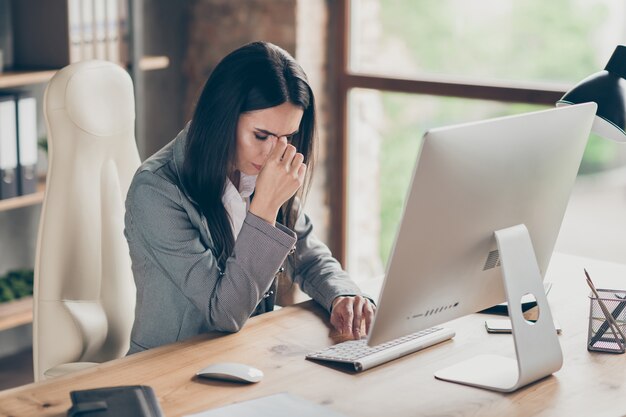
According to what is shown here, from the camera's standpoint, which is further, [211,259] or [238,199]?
[238,199]

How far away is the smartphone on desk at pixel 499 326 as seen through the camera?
6.04 feet

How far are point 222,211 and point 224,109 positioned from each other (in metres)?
0.21

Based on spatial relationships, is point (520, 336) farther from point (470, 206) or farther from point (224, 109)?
point (224, 109)

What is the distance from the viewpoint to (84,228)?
6.66ft

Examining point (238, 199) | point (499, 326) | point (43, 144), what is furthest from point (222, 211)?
point (43, 144)

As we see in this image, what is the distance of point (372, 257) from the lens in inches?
146

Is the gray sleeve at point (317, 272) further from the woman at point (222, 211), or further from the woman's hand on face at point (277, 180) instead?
the woman's hand on face at point (277, 180)

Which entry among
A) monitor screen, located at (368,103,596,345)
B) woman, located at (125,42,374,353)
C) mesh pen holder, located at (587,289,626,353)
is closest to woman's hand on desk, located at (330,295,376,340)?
woman, located at (125,42,374,353)

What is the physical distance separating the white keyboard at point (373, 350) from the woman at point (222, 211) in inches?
4.3

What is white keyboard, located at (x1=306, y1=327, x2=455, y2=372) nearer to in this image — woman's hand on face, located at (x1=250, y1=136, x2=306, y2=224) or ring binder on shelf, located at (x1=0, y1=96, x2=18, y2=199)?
woman's hand on face, located at (x1=250, y1=136, x2=306, y2=224)

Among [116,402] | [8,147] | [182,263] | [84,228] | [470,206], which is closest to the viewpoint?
[116,402]

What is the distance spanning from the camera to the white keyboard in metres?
1.65

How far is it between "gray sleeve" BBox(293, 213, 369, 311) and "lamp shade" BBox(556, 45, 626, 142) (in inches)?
23.1

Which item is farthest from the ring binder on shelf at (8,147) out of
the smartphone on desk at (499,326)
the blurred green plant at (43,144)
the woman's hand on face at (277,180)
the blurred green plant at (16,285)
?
the smartphone on desk at (499,326)
